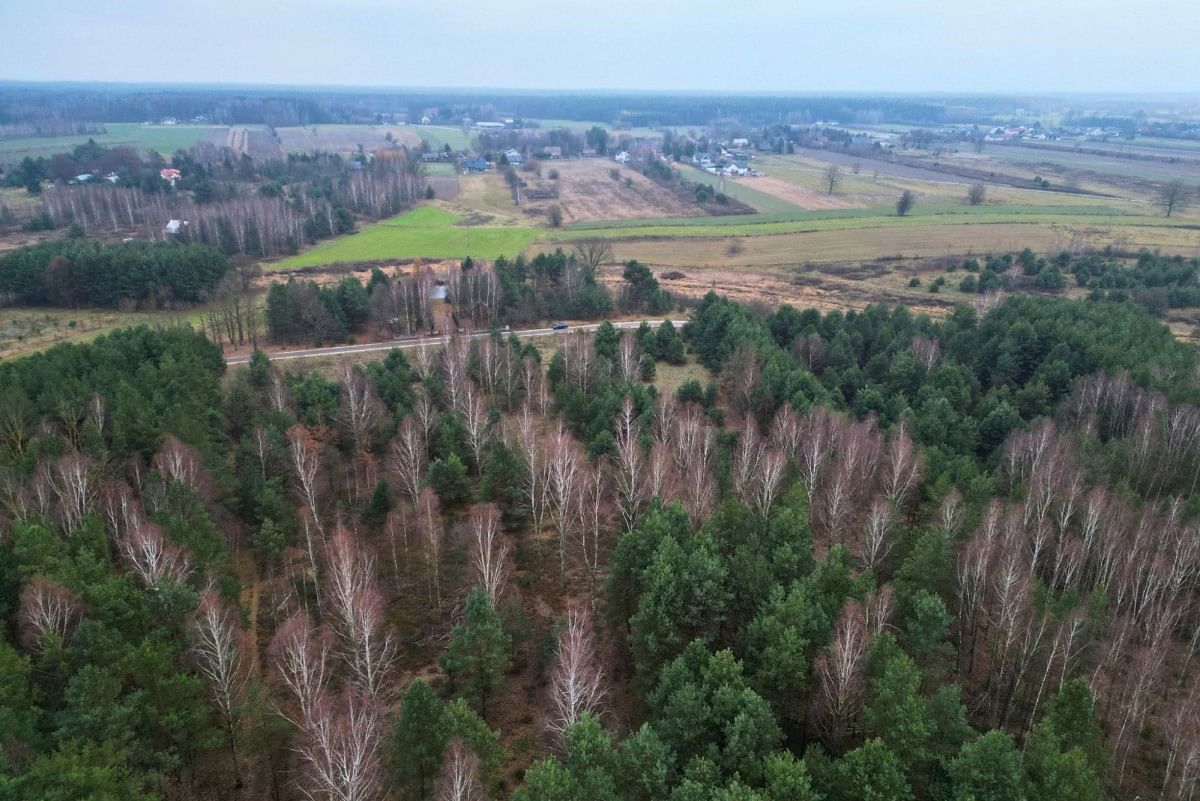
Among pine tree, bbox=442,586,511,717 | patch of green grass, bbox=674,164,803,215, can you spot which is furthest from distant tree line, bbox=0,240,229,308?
patch of green grass, bbox=674,164,803,215

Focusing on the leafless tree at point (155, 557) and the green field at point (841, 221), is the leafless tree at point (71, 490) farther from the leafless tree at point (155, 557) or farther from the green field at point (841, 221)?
the green field at point (841, 221)

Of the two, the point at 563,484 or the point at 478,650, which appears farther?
the point at 563,484

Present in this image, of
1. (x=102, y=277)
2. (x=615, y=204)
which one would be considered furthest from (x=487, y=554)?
(x=615, y=204)

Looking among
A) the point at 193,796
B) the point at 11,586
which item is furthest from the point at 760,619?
the point at 11,586

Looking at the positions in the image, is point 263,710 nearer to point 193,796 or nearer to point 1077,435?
point 193,796

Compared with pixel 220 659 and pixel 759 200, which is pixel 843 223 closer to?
pixel 759 200

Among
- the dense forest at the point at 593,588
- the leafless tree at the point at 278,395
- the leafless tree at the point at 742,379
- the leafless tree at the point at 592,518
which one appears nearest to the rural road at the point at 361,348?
Answer: the leafless tree at the point at 742,379

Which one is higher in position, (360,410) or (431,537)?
(360,410)
